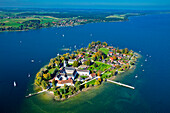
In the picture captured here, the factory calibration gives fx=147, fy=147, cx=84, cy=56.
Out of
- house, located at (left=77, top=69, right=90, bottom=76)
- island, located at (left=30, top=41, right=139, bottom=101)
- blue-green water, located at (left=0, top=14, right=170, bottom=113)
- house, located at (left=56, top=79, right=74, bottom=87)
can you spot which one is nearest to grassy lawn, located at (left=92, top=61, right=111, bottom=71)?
island, located at (left=30, top=41, right=139, bottom=101)

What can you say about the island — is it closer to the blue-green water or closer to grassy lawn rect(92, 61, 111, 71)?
grassy lawn rect(92, 61, 111, 71)

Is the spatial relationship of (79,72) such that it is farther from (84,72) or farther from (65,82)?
(65,82)

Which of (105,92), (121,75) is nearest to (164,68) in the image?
(121,75)

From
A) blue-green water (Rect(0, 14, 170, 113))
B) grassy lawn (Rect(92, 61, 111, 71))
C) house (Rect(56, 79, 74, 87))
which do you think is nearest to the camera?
blue-green water (Rect(0, 14, 170, 113))

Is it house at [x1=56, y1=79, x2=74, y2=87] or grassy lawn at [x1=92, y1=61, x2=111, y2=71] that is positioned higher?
grassy lawn at [x1=92, y1=61, x2=111, y2=71]

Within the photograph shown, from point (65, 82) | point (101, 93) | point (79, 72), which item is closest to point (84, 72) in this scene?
point (79, 72)

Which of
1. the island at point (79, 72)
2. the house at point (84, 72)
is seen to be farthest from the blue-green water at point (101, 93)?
the house at point (84, 72)

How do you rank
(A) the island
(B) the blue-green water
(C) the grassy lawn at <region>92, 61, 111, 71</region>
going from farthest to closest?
(C) the grassy lawn at <region>92, 61, 111, 71</region> → (A) the island → (B) the blue-green water

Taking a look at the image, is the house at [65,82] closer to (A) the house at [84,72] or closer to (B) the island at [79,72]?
(B) the island at [79,72]

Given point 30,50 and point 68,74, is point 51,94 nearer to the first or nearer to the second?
point 68,74
